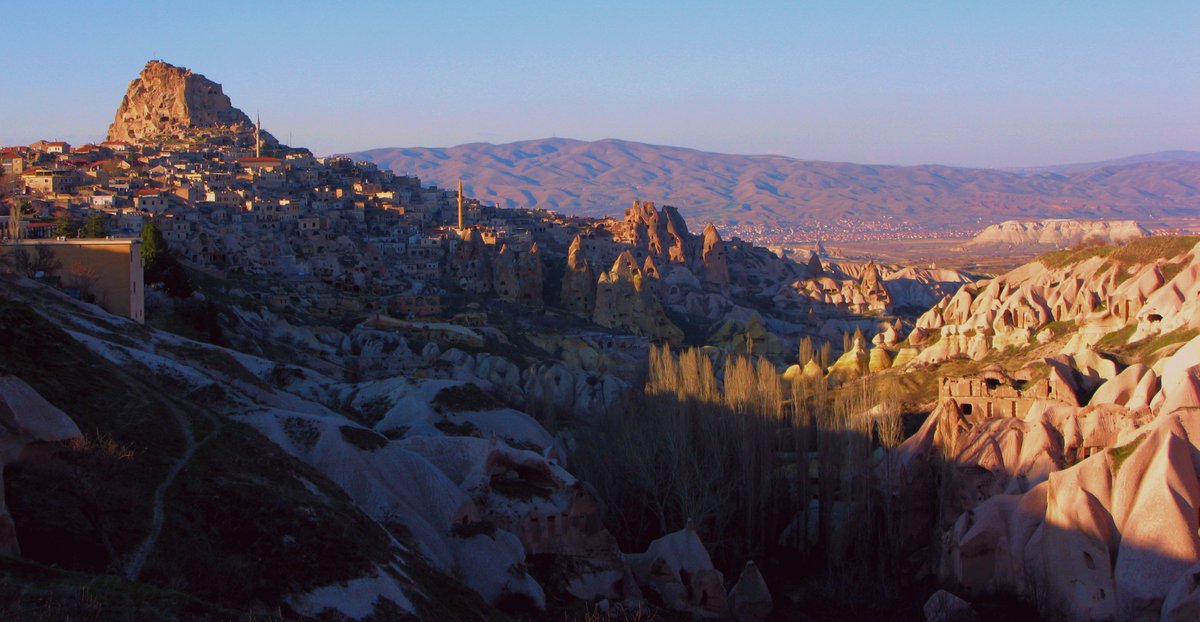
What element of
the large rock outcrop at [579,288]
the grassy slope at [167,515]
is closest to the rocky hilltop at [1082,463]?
the grassy slope at [167,515]

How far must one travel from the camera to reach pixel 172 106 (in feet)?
363

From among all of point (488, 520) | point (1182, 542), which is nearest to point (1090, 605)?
point (1182, 542)

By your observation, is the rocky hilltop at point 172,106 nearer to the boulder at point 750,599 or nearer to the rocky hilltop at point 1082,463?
the rocky hilltop at point 1082,463

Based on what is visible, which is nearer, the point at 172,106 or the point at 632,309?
the point at 632,309

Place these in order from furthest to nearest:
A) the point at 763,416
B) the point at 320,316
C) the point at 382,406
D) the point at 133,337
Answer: the point at 320,316, the point at 763,416, the point at 382,406, the point at 133,337

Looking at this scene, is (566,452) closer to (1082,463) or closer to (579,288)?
(1082,463)

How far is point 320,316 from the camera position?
170 feet

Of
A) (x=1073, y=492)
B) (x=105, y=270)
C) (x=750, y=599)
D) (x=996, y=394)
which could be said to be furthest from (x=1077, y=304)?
(x=105, y=270)

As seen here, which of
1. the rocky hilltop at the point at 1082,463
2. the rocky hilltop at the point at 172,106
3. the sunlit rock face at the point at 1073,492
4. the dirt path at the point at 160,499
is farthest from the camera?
the rocky hilltop at the point at 172,106

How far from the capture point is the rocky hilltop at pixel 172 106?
Answer: 10900cm

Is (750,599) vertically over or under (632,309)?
under

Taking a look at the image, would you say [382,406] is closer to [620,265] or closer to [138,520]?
[138,520]

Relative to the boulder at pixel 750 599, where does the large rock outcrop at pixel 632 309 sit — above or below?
above

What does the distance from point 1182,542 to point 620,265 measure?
165ft
